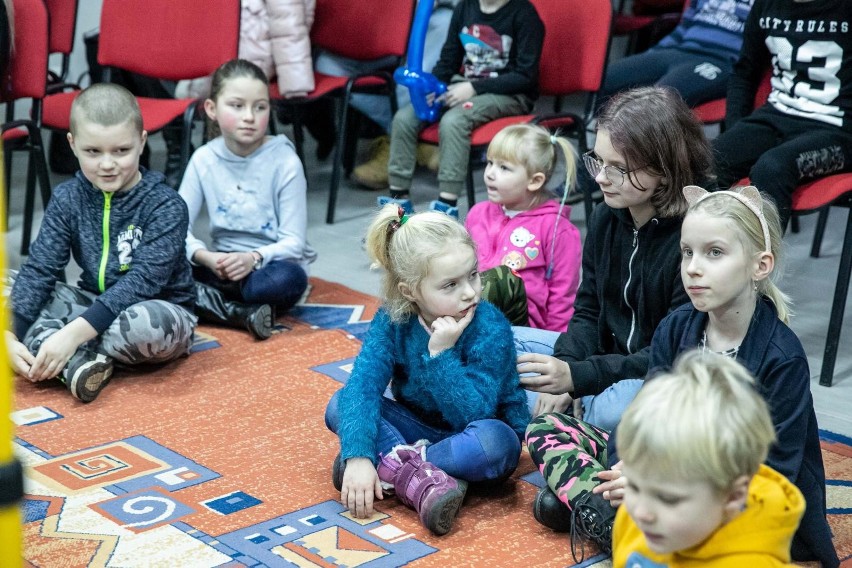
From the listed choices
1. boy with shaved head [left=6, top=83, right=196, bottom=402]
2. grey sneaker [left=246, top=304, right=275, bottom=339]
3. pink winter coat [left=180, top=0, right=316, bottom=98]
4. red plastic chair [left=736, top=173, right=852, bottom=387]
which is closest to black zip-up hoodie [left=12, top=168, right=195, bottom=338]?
boy with shaved head [left=6, top=83, right=196, bottom=402]

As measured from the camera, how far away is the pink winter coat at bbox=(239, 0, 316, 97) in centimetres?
434

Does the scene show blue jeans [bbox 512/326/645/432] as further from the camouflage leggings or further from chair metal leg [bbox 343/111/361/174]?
chair metal leg [bbox 343/111/361/174]

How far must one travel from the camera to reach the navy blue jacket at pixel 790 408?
1896 millimetres

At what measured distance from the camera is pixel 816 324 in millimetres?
3457

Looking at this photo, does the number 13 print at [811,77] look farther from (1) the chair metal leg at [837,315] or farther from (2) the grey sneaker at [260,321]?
(2) the grey sneaker at [260,321]

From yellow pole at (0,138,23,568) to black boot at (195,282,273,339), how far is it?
220 centimetres

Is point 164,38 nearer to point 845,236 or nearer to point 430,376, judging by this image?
point 430,376

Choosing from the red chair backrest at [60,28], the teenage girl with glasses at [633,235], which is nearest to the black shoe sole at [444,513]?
the teenage girl with glasses at [633,235]

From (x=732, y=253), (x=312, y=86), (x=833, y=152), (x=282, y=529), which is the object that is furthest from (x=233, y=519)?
(x=312, y=86)

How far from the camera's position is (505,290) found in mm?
2842

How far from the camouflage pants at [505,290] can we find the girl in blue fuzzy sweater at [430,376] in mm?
489

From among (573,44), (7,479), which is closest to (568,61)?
(573,44)

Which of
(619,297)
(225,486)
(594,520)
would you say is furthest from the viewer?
(619,297)

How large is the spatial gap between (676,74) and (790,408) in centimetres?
231
